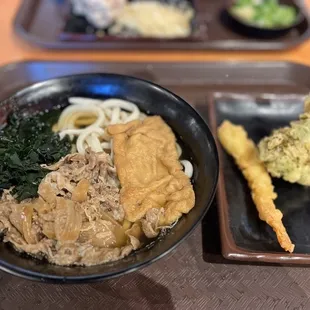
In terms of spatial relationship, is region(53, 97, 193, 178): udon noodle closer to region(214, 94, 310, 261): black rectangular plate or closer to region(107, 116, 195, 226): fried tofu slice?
region(107, 116, 195, 226): fried tofu slice

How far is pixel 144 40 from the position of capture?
324 centimetres

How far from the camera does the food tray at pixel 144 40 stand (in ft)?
10.6

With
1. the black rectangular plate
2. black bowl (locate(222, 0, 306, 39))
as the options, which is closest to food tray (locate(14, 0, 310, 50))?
black bowl (locate(222, 0, 306, 39))

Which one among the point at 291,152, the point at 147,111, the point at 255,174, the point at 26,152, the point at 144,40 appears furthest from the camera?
the point at 144,40

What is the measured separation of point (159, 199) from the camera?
76.8 inches

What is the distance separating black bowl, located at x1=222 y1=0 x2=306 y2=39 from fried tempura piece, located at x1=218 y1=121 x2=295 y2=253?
1226 millimetres

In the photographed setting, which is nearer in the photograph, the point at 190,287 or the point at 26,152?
the point at 190,287

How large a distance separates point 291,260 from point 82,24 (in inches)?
108

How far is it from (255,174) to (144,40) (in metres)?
1.59

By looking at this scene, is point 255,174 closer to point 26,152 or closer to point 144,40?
point 26,152

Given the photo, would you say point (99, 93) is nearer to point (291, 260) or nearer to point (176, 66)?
point (176, 66)

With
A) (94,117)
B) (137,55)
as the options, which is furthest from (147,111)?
(137,55)

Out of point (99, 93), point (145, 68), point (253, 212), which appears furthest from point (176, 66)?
point (253, 212)

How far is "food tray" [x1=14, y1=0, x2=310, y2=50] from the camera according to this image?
127 inches
